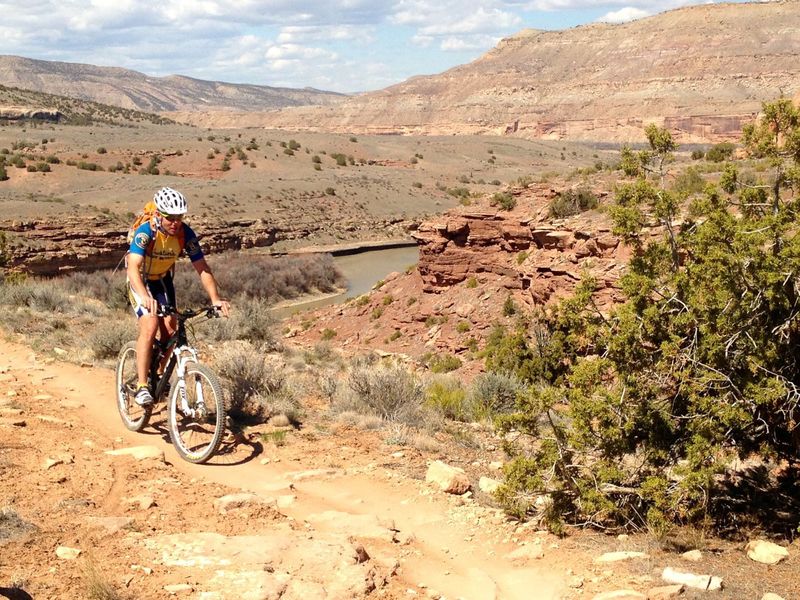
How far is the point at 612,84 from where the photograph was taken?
121 meters

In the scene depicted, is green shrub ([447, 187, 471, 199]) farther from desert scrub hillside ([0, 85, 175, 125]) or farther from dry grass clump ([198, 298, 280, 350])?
dry grass clump ([198, 298, 280, 350])

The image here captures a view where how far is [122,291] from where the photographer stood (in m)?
19.6

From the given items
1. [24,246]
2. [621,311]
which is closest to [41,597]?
[621,311]

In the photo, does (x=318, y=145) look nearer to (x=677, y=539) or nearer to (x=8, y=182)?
(x=8, y=182)

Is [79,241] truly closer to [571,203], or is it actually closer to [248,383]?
[571,203]

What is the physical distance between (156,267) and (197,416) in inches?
49.5

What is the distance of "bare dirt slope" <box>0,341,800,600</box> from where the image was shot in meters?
3.94

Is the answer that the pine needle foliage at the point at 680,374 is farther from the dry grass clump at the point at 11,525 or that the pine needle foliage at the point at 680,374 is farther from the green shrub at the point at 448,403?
the green shrub at the point at 448,403

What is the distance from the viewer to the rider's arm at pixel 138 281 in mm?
5941

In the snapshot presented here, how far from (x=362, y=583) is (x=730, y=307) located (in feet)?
10.6

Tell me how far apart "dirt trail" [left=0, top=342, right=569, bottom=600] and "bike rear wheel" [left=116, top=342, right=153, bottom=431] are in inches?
3.8

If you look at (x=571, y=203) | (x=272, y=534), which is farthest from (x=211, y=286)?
(x=571, y=203)

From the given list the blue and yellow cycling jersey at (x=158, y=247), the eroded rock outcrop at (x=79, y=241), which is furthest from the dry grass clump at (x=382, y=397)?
the eroded rock outcrop at (x=79, y=241)

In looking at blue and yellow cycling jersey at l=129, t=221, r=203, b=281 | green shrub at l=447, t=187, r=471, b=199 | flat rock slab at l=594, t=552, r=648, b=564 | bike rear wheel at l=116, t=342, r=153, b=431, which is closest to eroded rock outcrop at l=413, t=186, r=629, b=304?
bike rear wheel at l=116, t=342, r=153, b=431
